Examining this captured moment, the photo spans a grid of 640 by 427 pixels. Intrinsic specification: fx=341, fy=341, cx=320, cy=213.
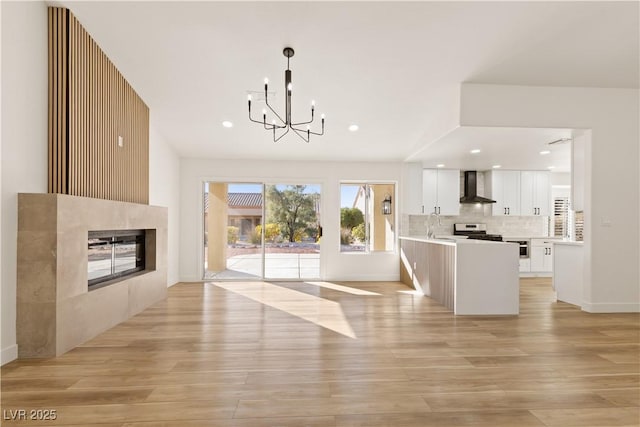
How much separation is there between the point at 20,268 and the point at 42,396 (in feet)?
3.67

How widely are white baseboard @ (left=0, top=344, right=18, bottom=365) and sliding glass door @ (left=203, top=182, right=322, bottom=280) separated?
3.96 m

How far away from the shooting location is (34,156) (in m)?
2.89

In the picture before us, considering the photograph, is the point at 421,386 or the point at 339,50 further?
the point at 339,50

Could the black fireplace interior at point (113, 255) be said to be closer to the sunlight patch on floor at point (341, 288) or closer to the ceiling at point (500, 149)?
the sunlight patch on floor at point (341, 288)

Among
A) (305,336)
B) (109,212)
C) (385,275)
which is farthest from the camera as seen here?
(385,275)

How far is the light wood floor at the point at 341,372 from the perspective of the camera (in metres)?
1.95

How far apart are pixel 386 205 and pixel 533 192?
10.9 feet

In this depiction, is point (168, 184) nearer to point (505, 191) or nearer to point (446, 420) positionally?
point (446, 420)

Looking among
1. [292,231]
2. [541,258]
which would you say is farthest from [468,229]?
[292,231]

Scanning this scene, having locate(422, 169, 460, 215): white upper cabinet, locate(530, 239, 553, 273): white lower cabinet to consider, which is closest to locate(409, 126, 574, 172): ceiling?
locate(422, 169, 460, 215): white upper cabinet

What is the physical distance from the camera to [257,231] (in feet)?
21.9

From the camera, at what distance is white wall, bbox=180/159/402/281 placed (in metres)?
6.61

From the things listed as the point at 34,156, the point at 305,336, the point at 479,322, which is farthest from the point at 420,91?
the point at 34,156

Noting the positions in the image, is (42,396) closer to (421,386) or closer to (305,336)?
(305,336)
